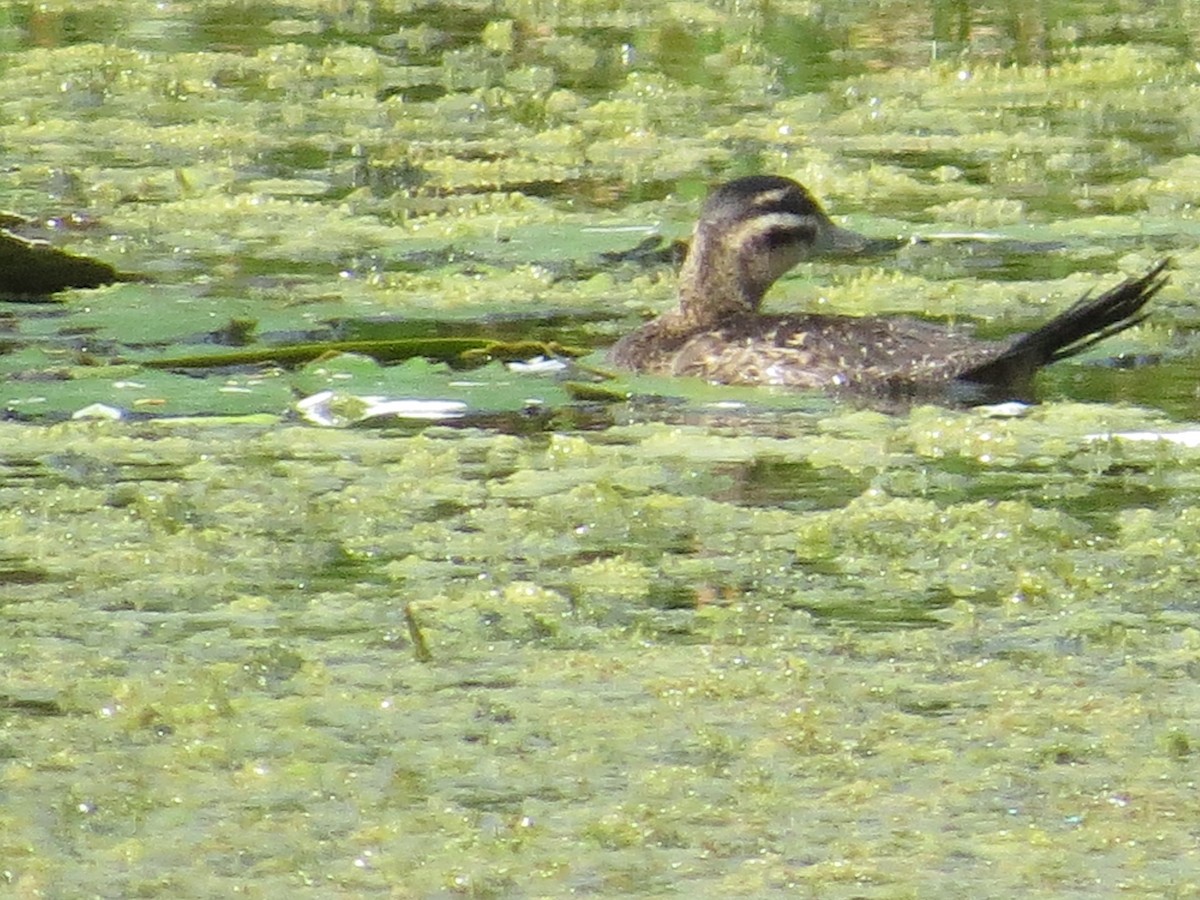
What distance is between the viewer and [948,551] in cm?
609

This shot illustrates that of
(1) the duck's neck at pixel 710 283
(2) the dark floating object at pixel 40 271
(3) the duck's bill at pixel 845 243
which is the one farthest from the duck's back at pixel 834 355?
(2) the dark floating object at pixel 40 271

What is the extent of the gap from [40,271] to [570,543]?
3115 millimetres

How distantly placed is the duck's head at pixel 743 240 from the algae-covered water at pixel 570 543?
32 centimetres

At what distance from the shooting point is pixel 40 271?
8773 millimetres

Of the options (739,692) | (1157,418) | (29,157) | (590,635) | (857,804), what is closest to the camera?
(857,804)

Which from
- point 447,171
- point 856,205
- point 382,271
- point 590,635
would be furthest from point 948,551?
point 447,171

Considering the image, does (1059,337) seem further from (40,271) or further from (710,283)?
(40,271)

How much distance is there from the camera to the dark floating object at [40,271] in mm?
8742

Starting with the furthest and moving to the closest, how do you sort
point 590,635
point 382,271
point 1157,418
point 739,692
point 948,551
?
1. point 382,271
2. point 1157,418
3. point 948,551
4. point 590,635
5. point 739,692

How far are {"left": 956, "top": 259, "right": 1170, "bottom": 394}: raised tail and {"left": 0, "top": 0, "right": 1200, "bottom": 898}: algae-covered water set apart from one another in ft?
0.30

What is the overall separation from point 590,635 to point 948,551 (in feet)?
3.11

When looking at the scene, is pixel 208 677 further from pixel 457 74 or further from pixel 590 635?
pixel 457 74

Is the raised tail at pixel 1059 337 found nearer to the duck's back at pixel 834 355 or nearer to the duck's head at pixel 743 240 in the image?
the duck's back at pixel 834 355

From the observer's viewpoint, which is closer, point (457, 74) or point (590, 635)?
point (590, 635)
